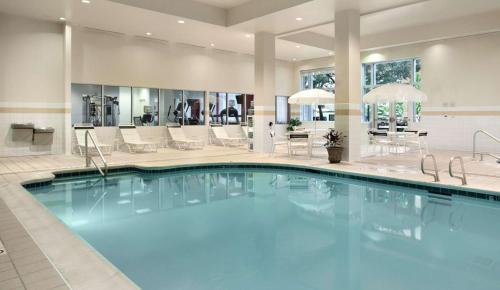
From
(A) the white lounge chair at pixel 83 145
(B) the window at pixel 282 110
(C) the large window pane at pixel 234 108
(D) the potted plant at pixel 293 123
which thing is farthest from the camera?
(B) the window at pixel 282 110

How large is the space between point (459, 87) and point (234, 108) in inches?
296

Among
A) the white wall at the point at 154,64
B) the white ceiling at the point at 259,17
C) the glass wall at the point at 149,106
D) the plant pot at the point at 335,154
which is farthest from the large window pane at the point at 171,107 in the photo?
the plant pot at the point at 335,154

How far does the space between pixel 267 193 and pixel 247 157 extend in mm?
3406

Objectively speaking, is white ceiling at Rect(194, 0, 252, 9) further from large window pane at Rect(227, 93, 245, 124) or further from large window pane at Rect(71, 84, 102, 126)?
large window pane at Rect(227, 93, 245, 124)

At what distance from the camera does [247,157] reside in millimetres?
9539

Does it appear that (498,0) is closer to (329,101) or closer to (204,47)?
(329,101)

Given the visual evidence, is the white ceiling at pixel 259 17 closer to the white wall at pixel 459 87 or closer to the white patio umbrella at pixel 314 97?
the white wall at pixel 459 87

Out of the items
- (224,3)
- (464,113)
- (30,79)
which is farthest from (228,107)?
(464,113)

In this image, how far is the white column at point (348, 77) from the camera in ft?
27.9

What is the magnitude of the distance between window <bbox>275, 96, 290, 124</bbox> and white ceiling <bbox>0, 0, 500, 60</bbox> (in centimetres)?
405

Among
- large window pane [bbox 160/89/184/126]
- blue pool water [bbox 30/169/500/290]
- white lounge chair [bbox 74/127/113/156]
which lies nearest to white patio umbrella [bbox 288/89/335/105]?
blue pool water [bbox 30/169/500/290]

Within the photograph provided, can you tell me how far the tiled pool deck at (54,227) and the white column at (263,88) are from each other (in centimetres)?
216

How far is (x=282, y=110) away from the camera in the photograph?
53.2ft

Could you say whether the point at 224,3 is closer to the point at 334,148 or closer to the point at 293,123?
the point at 334,148
